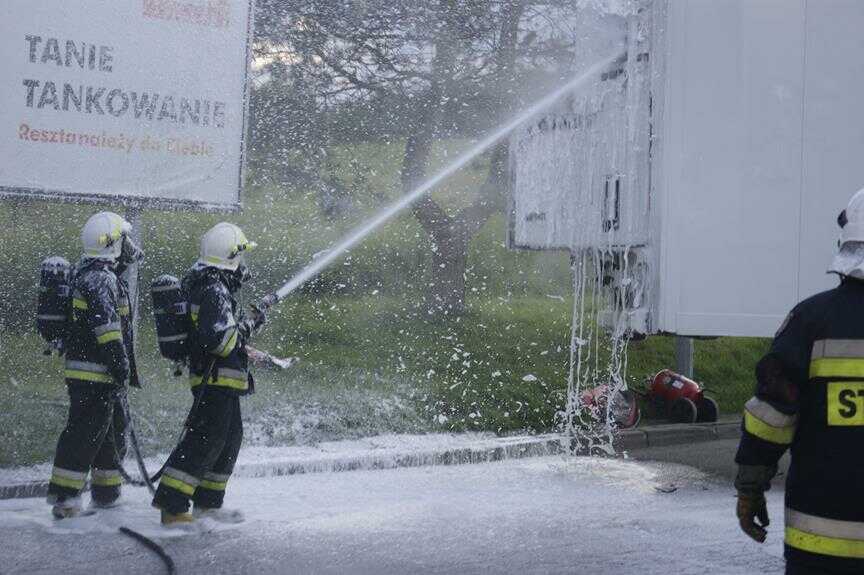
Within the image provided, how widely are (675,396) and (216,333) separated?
211 inches

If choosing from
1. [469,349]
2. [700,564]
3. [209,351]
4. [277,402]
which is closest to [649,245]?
[700,564]

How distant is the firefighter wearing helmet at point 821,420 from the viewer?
3074 millimetres

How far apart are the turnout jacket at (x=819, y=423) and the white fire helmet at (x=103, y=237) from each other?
4.15 metres

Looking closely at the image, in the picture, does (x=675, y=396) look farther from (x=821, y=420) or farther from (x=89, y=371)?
(x=821, y=420)

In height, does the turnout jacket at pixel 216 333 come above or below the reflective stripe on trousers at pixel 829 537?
above

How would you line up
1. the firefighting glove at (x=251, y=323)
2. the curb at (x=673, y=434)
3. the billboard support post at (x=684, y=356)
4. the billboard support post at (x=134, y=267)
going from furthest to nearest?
1. the billboard support post at (x=684, y=356)
2. the curb at (x=673, y=434)
3. the billboard support post at (x=134, y=267)
4. the firefighting glove at (x=251, y=323)

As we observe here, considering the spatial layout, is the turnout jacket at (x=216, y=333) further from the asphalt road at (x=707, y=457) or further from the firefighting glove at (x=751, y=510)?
the asphalt road at (x=707, y=457)

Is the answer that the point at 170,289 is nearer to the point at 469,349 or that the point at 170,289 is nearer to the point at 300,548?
the point at 300,548

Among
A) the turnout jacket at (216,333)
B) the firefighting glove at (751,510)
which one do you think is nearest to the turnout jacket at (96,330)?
the turnout jacket at (216,333)

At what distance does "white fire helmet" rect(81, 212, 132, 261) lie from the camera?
20.7 ft

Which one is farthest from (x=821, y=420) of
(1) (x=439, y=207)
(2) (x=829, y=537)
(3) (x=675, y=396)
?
(1) (x=439, y=207)

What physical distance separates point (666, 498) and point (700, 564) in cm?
182

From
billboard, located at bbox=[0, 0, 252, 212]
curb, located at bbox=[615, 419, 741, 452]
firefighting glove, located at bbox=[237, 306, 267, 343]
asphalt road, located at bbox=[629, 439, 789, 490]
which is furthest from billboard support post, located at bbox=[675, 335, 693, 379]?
firefighting glove, located at bbox=[237, 306, 267, 343]

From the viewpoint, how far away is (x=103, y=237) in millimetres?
6309
